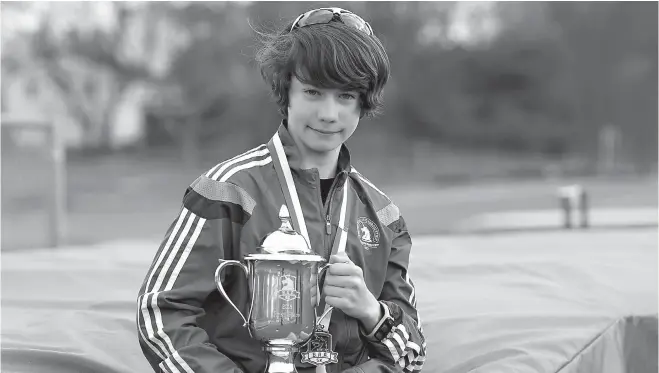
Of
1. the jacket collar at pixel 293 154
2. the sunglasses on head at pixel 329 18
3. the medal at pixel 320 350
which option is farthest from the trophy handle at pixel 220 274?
the sunglasses on head at pixel 329 18

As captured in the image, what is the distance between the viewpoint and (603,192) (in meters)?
10.5

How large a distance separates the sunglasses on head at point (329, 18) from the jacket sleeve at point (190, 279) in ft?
1.00

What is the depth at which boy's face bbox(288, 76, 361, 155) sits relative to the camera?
1354mm

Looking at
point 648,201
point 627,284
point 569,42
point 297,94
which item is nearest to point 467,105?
point 569,42

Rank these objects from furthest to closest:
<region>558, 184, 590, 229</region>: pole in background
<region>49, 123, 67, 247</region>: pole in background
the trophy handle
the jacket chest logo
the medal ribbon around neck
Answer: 1. <region>558, 184, 590, 229</region>: pole in background
2. <region>49, 123, 67, 247</region>: pole in background
3. the jacket chest logo
4. the medal ribbon around neck
5. the trophy handle

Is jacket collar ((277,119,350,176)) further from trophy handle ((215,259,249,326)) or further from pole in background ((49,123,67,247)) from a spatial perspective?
Answer: pole in background ((49,123,67,247))

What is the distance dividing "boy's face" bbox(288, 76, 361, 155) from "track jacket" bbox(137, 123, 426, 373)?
4cm

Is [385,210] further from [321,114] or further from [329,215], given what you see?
[321,114]

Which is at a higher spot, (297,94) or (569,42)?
(569,42)

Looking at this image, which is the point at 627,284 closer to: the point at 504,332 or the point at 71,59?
the point at 504,332

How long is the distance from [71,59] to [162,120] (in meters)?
1.35

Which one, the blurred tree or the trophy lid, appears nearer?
the trophy lid

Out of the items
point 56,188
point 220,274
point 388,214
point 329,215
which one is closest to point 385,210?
point 388,214

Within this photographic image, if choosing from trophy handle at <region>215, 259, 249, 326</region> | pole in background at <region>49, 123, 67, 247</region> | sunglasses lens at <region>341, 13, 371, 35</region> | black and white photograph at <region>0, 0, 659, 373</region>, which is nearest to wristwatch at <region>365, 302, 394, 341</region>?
black and white photograph at <region>0, 0, 659, 373</region>
